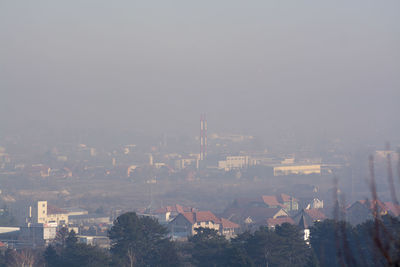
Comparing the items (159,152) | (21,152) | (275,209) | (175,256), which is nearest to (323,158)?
(159,152)

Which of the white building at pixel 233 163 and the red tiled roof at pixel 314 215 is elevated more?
the white building at pixel 233 163

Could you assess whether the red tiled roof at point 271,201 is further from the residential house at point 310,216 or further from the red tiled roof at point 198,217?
the red tiled roof at point 198,217

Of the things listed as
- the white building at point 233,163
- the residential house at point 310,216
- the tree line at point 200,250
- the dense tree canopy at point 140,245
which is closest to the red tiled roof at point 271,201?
the residential house at point 310,216

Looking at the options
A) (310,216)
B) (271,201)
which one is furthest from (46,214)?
(310,216)

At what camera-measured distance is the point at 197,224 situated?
15.5 m

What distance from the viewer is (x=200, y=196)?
89.5ft

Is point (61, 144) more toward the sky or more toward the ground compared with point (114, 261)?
more toward the sky

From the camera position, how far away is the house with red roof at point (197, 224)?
15430 mm

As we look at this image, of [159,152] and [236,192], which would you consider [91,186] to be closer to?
[236,192]

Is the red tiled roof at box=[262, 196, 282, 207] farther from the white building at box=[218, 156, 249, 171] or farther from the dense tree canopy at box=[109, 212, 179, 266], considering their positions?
the white building at box=[218, 156, 249, 171]

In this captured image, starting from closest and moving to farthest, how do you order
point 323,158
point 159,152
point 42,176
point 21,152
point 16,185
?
point 16,185
point 42,176
point 323,158
point 21,152
point 159,152

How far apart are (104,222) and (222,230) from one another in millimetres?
4210

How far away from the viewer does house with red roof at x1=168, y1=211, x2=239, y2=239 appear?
15430mm

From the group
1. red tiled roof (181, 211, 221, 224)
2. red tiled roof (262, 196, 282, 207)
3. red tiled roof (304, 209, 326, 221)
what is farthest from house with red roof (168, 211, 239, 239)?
red tiled roof (262, 196, 282, 207)
